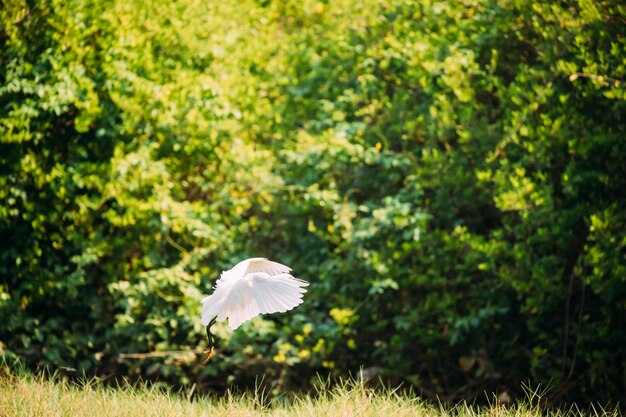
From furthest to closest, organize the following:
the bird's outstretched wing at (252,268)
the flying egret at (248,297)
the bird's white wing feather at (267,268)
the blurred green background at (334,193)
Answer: the blurred green background at (334,193), the bird's white wing feather at (267,268), the bird's outstretched wing at (252,268), the flying egret at (248,297)

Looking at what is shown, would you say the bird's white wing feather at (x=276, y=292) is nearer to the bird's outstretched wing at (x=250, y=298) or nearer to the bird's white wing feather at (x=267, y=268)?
the bird's outstretched wing at (x=250, y=298)

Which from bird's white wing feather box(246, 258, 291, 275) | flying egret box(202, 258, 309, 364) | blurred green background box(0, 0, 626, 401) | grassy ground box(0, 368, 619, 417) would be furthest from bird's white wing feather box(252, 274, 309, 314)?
blurred green background box(0, 0, 626, 401)

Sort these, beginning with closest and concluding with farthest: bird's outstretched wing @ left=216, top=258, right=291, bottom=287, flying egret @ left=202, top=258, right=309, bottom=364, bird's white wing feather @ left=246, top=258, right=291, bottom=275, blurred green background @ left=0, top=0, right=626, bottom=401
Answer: flying egret @ left=202, top=258, right=309, bottom=364 < bird's outstretched wing @ left=216, top=258, right=291, bottom=287 < bird's white wing feather @ left=246, top=258, right=291, bottom=275 < blurred green background @ left=0, top=0, right=626, bottom=401

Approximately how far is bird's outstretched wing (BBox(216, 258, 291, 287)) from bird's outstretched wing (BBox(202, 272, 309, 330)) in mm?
58

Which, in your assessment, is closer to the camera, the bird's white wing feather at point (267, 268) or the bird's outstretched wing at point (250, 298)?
the bird's outstretched wing at point (250, 298)

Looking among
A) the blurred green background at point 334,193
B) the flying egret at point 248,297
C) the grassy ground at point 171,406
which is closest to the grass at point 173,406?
the grassy ground at point 171,406

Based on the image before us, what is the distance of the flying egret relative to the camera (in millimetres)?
3656

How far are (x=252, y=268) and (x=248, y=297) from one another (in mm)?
298

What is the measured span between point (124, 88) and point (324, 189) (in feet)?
6.00

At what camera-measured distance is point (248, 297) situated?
370 cm

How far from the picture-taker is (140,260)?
22.3ft

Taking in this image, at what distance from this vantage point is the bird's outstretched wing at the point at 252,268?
149 inches

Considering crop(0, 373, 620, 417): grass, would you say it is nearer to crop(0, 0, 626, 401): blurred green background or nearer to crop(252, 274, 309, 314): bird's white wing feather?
crop(252, 274, 309, 314): bird's white wing feather

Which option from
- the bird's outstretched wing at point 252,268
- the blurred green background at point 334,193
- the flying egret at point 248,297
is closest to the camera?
the flying egret at point 248,297
